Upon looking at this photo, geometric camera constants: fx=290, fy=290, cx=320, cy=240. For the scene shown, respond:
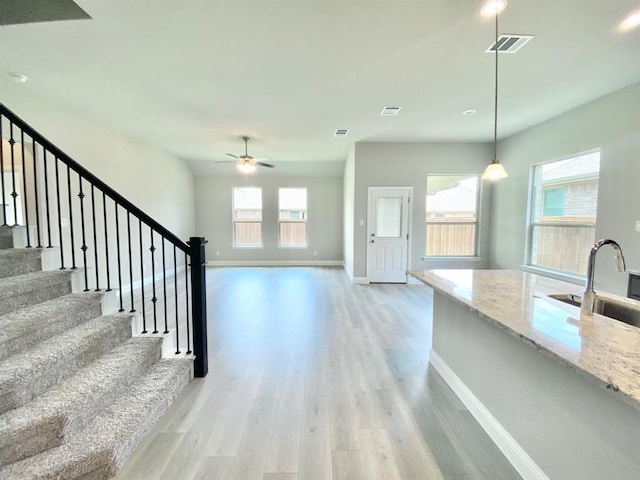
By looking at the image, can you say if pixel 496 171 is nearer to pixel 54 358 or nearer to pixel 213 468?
pixel 213 468

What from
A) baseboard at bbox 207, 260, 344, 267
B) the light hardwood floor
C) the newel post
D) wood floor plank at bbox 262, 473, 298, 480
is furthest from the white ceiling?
baseboard at bbox 207, 260, 344, 267

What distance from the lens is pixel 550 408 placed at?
1404 millimetres

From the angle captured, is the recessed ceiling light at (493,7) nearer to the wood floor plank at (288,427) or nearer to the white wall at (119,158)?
the wood floor plank at (288,427)

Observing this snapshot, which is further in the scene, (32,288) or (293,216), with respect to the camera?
(293,216)

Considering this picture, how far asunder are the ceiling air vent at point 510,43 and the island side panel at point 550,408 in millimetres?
2275

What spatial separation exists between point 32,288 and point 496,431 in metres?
3.26

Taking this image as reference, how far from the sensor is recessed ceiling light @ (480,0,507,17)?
1975 millimetres

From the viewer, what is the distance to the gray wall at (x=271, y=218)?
8.05 metres

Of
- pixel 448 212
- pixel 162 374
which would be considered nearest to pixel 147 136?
pixel 162 374

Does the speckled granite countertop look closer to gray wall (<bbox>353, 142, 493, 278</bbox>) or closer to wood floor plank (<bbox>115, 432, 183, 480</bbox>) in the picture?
wood floor plank (<bbox>115, 432, 183, 480</bbox>)

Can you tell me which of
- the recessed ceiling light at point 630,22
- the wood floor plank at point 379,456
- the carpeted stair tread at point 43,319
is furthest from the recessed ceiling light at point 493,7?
the carpeted stair tread at point 43,319

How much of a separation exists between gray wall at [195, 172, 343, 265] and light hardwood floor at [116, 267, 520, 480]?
4.55m

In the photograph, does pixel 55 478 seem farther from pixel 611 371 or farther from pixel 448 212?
pixel 448 212

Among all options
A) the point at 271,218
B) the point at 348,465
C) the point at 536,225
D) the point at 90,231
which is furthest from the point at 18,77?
the point at 536,225
